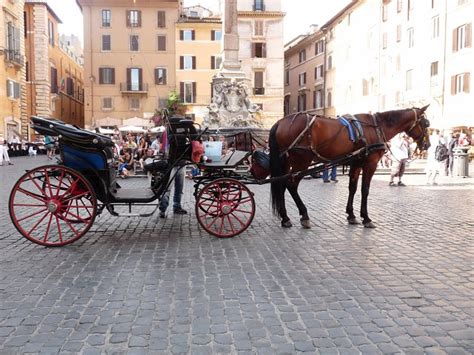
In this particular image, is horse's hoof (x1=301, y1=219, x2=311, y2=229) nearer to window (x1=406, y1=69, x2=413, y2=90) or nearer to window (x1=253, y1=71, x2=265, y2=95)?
window (x1=406, y1=69, x2=413, y2=90)

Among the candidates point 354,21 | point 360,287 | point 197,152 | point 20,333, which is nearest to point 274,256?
point 360,287

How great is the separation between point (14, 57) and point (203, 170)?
110ft

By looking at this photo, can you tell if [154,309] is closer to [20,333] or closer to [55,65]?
[20,333]

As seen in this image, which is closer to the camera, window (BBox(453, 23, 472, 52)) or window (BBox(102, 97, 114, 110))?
window (BBox(453, 23, 472, 52))

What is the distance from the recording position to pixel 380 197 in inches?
485

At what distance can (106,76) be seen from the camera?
1999 inches

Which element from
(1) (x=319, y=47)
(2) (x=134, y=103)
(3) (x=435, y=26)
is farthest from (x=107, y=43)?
(3) (x=435, y=26)

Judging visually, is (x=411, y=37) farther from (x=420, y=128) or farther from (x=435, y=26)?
(x=420, y=128)

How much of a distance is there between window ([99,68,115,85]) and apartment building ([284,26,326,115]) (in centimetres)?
2046

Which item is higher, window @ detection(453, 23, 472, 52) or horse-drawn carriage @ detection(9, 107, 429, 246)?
window @ detection(453, 23, 472, 52)

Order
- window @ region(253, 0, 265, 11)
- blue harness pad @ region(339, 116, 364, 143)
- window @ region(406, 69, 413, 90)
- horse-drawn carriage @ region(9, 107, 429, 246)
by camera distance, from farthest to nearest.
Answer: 1. window @ region(253, 0, 265, 11)
2. window @ region(406, 69, 413, 90)
3. blue harness pad @ region(339, 116, 364, 143)
4. horse-drawn carriage @ region(9, 107, 429, 246)

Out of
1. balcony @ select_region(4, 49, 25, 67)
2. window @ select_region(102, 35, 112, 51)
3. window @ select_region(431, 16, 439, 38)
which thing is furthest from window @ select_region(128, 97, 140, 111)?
window @ select_region(431, 16, 439, 38)

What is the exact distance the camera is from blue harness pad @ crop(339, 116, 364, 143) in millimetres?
8211

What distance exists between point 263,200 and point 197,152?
14.4 feet
